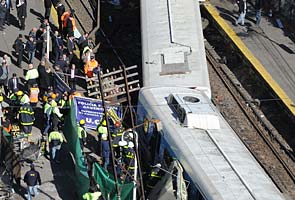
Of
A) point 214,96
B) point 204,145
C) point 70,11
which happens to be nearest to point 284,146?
point 214,96

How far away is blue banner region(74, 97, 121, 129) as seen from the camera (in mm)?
30141

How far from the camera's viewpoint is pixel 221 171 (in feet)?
81.7

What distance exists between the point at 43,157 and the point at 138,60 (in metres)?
8.47

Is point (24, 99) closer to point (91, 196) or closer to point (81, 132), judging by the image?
point (81, 132)

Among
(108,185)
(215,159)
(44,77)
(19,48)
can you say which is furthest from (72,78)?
(215,159)

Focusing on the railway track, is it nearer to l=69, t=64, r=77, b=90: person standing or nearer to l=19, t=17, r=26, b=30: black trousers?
l=69, t=64, r=77, b=90: person standing

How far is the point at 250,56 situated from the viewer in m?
36.1

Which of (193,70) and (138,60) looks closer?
(193,70)

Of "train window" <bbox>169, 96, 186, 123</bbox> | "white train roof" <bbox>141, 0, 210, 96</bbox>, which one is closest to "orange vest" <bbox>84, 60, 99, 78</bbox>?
"white train roof" <bbox>141, 0, 210, 96</bbox>

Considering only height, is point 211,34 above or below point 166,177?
above

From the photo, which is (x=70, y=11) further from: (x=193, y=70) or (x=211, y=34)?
(x=193, y=70)

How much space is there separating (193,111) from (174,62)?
431 centimetres

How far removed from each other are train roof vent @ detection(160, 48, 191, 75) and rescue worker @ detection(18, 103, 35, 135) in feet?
14.9

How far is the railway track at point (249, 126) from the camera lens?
99.7ft
